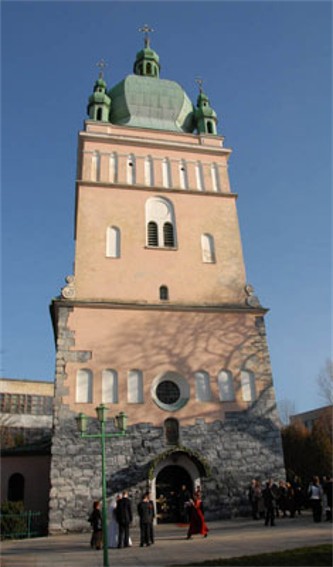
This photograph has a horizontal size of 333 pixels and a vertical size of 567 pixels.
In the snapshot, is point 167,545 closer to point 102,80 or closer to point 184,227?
point 184,227

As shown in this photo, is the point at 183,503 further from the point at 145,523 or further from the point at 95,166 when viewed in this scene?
the point at 95,166

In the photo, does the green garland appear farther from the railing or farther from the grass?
the grass

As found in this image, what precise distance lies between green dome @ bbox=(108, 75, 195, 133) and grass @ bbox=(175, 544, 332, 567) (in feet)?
65.4

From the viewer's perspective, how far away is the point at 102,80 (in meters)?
25.5

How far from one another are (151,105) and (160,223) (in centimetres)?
789

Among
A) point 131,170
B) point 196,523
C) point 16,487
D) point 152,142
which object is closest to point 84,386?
point 16,487

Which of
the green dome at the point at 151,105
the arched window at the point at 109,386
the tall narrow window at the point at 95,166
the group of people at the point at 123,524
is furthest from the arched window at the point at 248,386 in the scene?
the green dome at the point at 151,105

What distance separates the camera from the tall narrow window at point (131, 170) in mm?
21609

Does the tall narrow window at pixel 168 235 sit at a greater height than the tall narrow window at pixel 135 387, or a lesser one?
greater

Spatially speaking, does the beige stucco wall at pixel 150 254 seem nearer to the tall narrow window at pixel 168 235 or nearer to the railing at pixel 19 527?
the tall narrow window at pixel 168 235

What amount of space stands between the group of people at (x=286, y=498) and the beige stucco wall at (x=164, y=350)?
9.74 feet

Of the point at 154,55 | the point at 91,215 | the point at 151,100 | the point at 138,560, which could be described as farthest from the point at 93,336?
the point at 154,55

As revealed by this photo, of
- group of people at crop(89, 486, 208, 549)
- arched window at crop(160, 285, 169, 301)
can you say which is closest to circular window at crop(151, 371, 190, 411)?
arched window at crop(160, 285, 169, 301)

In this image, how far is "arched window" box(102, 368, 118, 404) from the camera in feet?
54.3
